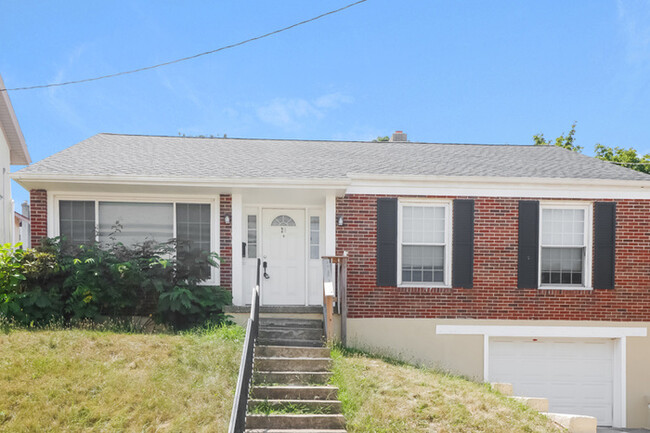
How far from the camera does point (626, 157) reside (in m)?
21.3

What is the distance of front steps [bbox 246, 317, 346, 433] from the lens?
608cm

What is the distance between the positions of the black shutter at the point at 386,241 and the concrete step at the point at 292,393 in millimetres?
3164

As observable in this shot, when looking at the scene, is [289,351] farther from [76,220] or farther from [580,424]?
[76,220]

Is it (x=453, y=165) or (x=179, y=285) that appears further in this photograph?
(x=453, y=165)

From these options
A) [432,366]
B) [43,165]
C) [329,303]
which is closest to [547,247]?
[432,366]

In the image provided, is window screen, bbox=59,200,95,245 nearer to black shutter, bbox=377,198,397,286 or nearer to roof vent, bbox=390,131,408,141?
black shutter, bbox=377,198,397,286

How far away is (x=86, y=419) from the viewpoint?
5.71m

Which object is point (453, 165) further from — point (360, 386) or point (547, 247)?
point (360, 386)

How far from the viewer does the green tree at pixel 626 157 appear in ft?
66.7

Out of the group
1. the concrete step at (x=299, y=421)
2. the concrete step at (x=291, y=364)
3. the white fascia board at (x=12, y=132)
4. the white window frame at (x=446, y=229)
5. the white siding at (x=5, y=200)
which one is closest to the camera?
the concrete step at (x=299, y=421)

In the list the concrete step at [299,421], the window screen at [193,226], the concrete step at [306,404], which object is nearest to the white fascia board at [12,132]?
the window screen at [193,226]

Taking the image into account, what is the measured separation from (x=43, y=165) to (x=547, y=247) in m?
9.52

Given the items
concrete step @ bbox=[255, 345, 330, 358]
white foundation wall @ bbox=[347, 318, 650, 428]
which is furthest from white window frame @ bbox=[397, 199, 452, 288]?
concrete step @ bbox=[255, 345, 330, 358]

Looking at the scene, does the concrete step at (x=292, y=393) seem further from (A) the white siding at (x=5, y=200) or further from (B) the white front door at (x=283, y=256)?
(A) the white siding at (x=5, y=200)
